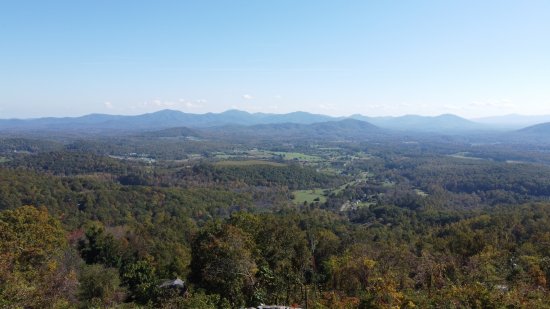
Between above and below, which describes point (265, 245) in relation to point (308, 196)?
above

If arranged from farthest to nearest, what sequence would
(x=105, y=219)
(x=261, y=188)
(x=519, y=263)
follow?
(x=261, y=188)
(x=105, y=219)
(x=519, y=263)

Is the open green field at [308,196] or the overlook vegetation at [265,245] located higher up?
the overlook vegetation at [265,245]

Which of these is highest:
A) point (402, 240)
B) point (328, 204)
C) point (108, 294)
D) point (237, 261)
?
point (237, 261)

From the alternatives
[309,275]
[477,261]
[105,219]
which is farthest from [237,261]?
[105,219]

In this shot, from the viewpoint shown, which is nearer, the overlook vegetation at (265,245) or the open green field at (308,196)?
the overlook vegetation at (265,245)

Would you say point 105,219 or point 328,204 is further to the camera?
point 328,204

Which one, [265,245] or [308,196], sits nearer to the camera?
[265,245]

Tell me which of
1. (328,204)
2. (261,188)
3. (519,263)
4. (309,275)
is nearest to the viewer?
(519,263)

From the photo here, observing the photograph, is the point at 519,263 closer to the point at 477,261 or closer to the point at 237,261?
the point at 477,261
